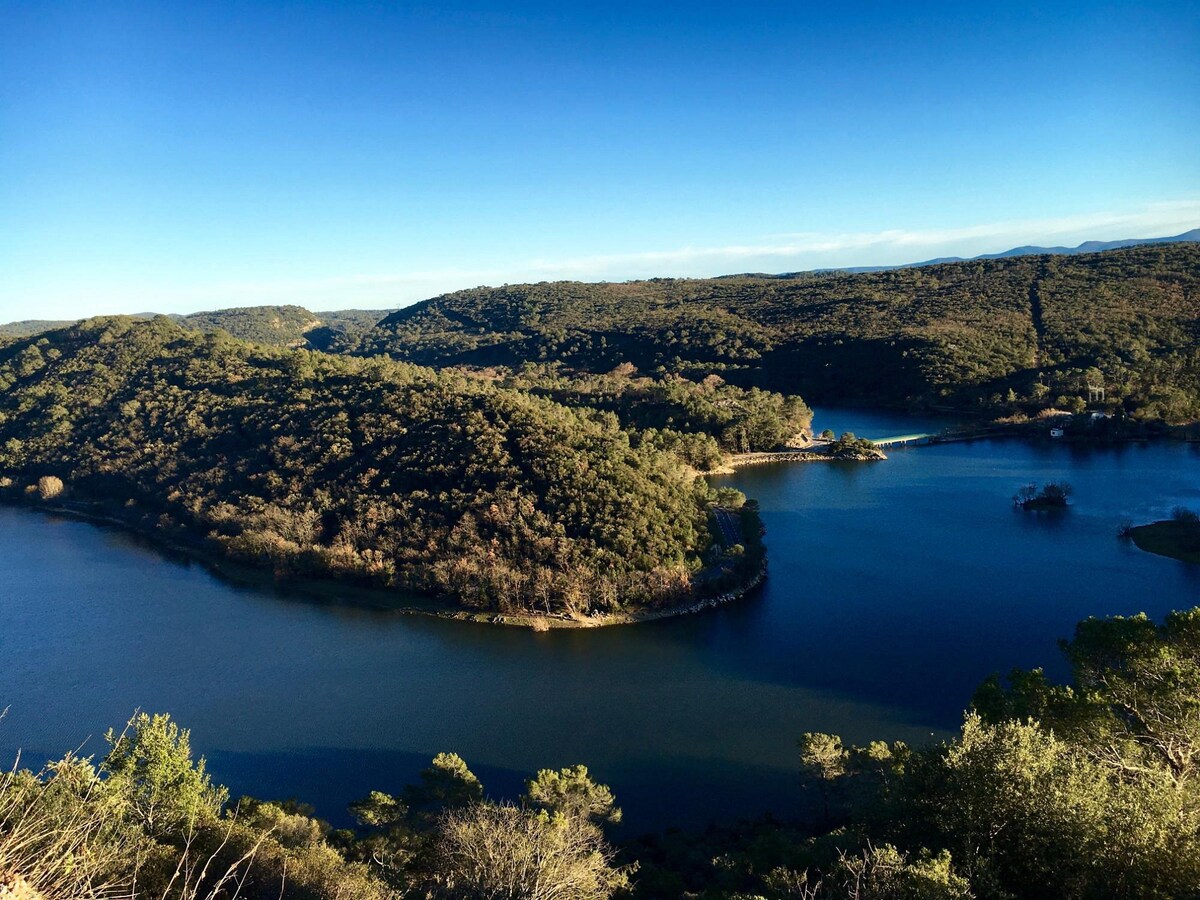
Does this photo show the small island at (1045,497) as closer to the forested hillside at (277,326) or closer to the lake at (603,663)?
the lake at (603,663)

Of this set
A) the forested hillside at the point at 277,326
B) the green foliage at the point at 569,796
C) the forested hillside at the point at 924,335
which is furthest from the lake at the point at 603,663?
the forested hillside at the point at 277,326

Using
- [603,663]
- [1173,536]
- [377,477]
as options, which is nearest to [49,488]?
[377,477]

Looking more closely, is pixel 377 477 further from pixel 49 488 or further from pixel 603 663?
pixel 49 488

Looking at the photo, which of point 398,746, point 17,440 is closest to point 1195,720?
point 398,746

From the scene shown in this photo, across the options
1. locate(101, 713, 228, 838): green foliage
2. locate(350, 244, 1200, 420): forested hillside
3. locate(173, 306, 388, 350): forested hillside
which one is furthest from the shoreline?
locate(173, 306, 388, 350): forested hillside

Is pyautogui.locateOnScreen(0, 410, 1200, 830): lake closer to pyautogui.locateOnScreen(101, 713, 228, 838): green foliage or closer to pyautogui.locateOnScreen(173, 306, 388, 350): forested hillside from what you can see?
pyautogui.locateOnScreen(101, 713, 228, 838): green foliage

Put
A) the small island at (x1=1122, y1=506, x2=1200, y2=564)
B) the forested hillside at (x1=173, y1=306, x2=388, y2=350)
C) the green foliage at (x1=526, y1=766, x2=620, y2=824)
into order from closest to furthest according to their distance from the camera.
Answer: the green foliage at (x1=526, y1=766, x2=620, y2=824) < the small island at (x1=1122, y1=506, x2=1200, y2=564) < the forested hillside at (x1=173, y1=306, x2=388, y2=350)

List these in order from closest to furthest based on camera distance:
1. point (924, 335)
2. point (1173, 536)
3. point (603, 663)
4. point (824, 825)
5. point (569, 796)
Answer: point (569, 796) → point (824, 825) → point (603, 663) → point (1173, 536) → point (924, 335)
